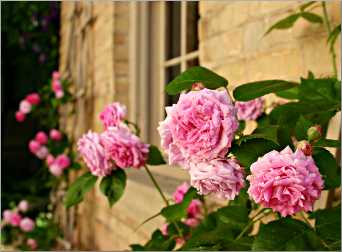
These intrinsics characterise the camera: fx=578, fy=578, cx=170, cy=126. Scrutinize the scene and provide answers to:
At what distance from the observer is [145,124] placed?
388 centimetres

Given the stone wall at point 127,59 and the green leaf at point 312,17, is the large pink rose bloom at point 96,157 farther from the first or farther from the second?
the green leaf at point 312,17

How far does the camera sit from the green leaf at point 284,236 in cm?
102

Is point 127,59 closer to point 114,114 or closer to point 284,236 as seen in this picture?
point 114,114

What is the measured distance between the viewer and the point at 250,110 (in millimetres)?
1720

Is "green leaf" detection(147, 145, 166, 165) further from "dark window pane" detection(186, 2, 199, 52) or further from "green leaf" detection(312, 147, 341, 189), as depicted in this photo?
"dark window pane" detection(186, 2, 199, 52)

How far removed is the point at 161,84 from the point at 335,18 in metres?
2.12

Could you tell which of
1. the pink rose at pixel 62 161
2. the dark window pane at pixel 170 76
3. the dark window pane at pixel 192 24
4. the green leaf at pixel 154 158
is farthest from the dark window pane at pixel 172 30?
the green leaf at pixel 154 158

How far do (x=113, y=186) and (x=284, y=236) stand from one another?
62 centimetres

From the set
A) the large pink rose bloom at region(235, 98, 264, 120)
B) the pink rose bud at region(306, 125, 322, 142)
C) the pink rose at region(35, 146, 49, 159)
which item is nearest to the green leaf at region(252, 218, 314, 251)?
the pink rose bud at region(306, 125, 322, 142)

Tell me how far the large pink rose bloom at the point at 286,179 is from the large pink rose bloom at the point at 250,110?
786 millimetres

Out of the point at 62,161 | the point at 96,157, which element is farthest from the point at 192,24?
the point at 62,161

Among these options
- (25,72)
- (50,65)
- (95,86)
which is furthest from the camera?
(25,72)

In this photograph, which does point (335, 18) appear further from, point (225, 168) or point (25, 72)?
point (25, 72)

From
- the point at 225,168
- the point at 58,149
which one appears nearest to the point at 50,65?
the point at 58,149
